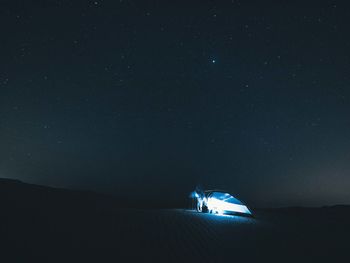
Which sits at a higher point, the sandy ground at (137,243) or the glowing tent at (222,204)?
the glowing tent at (222,204)

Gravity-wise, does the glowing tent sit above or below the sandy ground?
above

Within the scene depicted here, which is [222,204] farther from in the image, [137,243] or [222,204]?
[137,243]

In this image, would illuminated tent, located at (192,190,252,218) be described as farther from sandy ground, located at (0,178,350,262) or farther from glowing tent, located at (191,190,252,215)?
sandy ground, located at (0,178,350,262)

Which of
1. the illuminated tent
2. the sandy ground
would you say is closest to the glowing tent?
the illuminated tent

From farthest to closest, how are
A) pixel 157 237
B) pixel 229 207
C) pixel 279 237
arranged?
pixel 229 207 → pixel 279 237 → pixel 157 237

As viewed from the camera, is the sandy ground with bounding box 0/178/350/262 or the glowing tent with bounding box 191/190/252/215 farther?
the glowing tent with bounding box 191/190/252/215

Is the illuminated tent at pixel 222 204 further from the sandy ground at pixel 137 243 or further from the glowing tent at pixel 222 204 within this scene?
the sandy ground at pixel 137 243

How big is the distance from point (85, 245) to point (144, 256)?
4.12 feet

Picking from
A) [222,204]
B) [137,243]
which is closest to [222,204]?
[222,204]

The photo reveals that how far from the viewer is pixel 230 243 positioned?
7262mm

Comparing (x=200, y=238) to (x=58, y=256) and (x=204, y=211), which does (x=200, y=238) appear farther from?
(x=204, y=211)

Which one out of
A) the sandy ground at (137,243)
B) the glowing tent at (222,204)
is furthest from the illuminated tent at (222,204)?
the sandy ground at (137,243)

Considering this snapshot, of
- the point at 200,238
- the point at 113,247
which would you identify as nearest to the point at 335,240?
the point at 200,238

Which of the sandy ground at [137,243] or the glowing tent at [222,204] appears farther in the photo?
the glowing tent at [222,204]
